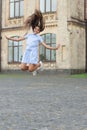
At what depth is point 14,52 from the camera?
35.8 meters

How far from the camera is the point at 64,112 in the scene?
6660mm

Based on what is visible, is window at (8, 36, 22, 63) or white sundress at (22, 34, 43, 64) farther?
window at (8, 36, 22, 63)

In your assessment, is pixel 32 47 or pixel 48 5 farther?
pixel 48 5

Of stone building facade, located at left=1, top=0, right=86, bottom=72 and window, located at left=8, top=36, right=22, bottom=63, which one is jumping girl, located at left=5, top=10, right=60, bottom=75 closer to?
stone building facade, located at left=1, top=0, right=86, bottom=72

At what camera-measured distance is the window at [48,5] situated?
3347cm

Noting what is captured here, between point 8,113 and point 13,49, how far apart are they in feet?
96.5

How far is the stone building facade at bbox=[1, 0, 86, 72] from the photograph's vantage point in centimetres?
3247

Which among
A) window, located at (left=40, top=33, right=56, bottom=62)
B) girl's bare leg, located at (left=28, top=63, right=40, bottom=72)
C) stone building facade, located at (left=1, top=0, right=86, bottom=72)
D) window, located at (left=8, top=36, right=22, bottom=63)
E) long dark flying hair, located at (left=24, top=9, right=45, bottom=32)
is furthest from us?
window, located at (left=8, top=36, right=22, bottom=63)

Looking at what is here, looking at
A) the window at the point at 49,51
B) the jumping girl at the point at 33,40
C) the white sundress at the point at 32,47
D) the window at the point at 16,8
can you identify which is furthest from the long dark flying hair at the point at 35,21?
the window at the point at 16,8

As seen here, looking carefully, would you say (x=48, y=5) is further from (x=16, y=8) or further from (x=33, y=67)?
(x=33, y=67)

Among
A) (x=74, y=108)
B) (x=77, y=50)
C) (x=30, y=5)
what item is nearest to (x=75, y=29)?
(x=77, y=50)

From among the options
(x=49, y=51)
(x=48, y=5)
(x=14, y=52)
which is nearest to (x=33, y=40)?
(x=49, y=51)

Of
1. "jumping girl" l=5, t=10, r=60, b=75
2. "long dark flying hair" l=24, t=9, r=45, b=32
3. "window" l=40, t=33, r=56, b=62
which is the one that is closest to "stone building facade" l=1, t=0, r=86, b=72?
"window" l=40, t=33, r=56, b=62

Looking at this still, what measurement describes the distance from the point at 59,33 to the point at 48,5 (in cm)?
272
